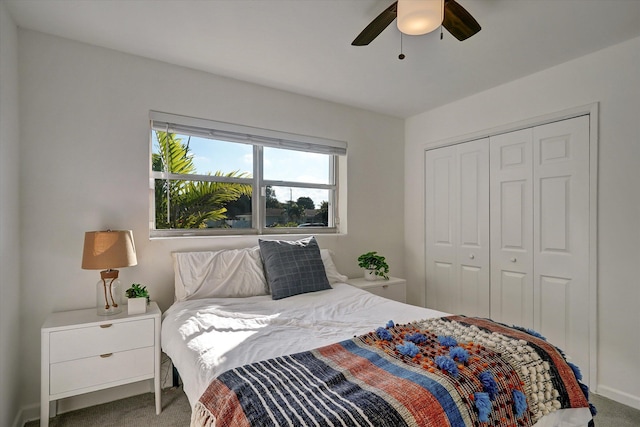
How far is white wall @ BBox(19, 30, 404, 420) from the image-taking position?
7.14 ft

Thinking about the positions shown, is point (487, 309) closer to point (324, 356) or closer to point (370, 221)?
point (370, 221)

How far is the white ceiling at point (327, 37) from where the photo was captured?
195cm

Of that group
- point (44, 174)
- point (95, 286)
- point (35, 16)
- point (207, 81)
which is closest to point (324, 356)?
point (95, 286)

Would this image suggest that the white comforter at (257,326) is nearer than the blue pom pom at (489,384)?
No

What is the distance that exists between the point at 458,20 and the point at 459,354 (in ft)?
5.42

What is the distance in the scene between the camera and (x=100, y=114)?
2.39 m

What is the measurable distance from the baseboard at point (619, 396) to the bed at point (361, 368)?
3.95 feet

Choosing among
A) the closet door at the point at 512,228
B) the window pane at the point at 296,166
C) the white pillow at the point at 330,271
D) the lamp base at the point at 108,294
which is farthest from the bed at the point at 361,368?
the window pane at the point at 296,166

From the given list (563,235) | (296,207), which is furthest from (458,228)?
(296,207)

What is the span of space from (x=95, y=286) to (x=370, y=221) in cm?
264

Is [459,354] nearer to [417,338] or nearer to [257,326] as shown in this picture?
[417,338]

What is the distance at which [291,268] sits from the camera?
262cm

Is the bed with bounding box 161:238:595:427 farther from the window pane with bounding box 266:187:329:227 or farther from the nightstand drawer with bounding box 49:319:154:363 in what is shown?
the window pane with bounding box 266:187:329:227

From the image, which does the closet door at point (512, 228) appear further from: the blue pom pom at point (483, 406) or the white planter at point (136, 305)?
the white planter at point (136, 305)
